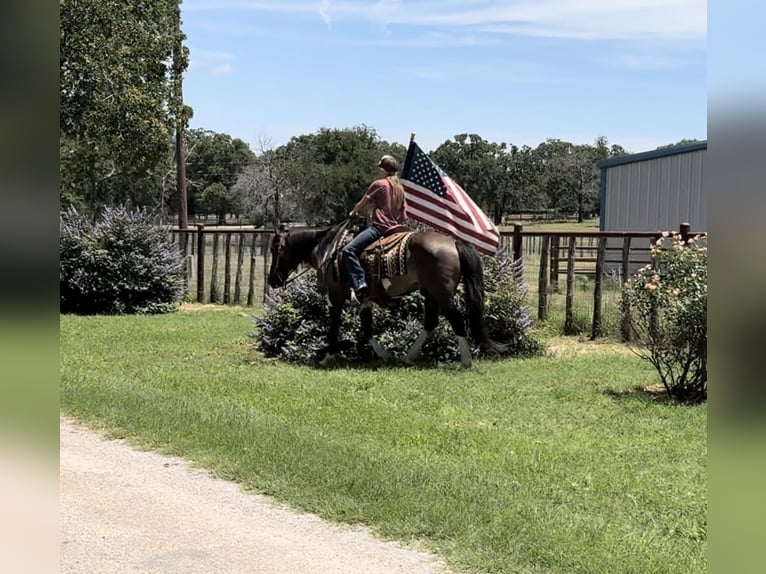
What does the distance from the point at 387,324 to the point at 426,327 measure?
Answer: 2.73 feet

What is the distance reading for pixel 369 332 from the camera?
10617mm

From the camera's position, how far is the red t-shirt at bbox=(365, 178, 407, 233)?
9.96 meters

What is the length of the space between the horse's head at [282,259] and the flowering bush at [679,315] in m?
4.69

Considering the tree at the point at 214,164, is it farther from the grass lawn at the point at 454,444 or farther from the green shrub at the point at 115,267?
the grass lawn at the point at 454,444

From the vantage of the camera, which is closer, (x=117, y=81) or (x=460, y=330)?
(x=460, y=330)

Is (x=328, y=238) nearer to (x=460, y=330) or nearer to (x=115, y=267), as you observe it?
(x=460, y=330)

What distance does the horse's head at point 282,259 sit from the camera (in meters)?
10.8

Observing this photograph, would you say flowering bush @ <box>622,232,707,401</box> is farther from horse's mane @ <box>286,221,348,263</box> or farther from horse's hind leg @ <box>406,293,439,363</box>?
horse's mane @ <box>286,221,348,263</box>

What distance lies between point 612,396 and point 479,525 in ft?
14.3

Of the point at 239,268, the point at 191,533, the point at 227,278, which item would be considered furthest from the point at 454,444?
the point at 227,278
